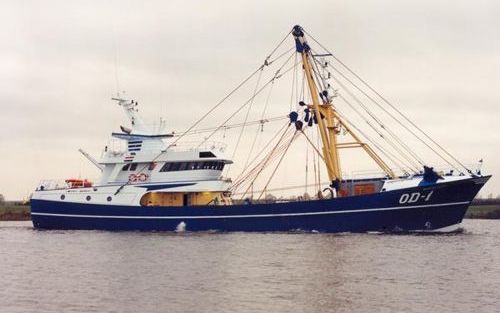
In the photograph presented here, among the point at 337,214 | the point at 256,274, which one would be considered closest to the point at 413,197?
the point at 337,214

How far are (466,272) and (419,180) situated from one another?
16091 millimetres

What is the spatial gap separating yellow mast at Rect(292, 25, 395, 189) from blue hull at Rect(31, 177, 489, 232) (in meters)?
3.19

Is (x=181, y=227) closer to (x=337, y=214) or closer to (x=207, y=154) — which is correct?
(x=207, y=154)

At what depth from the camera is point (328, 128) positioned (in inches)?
2044

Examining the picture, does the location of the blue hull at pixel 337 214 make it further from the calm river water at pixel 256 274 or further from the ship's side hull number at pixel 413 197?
the calm river water at pixel 256 274

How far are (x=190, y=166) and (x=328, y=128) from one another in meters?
10.7

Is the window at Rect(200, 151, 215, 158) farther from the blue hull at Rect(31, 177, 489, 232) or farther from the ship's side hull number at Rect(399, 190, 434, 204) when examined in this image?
the ship's side hull number at Rect(399, 190, 434, 204)

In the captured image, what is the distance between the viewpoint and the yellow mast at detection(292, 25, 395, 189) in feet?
168

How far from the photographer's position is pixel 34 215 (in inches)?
2389

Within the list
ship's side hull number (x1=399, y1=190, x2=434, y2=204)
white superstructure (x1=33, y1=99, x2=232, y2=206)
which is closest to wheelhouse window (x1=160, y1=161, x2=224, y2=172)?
white superstructure (x1=33, y1=99, x2=232, y2=206)

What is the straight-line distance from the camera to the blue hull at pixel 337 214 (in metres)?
47.3

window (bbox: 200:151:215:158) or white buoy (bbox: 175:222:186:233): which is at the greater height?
window (bbox: 200:151:215:158)

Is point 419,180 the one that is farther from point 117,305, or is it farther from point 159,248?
point 117,305

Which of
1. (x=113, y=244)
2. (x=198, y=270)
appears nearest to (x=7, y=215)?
(x=113, y=244)
